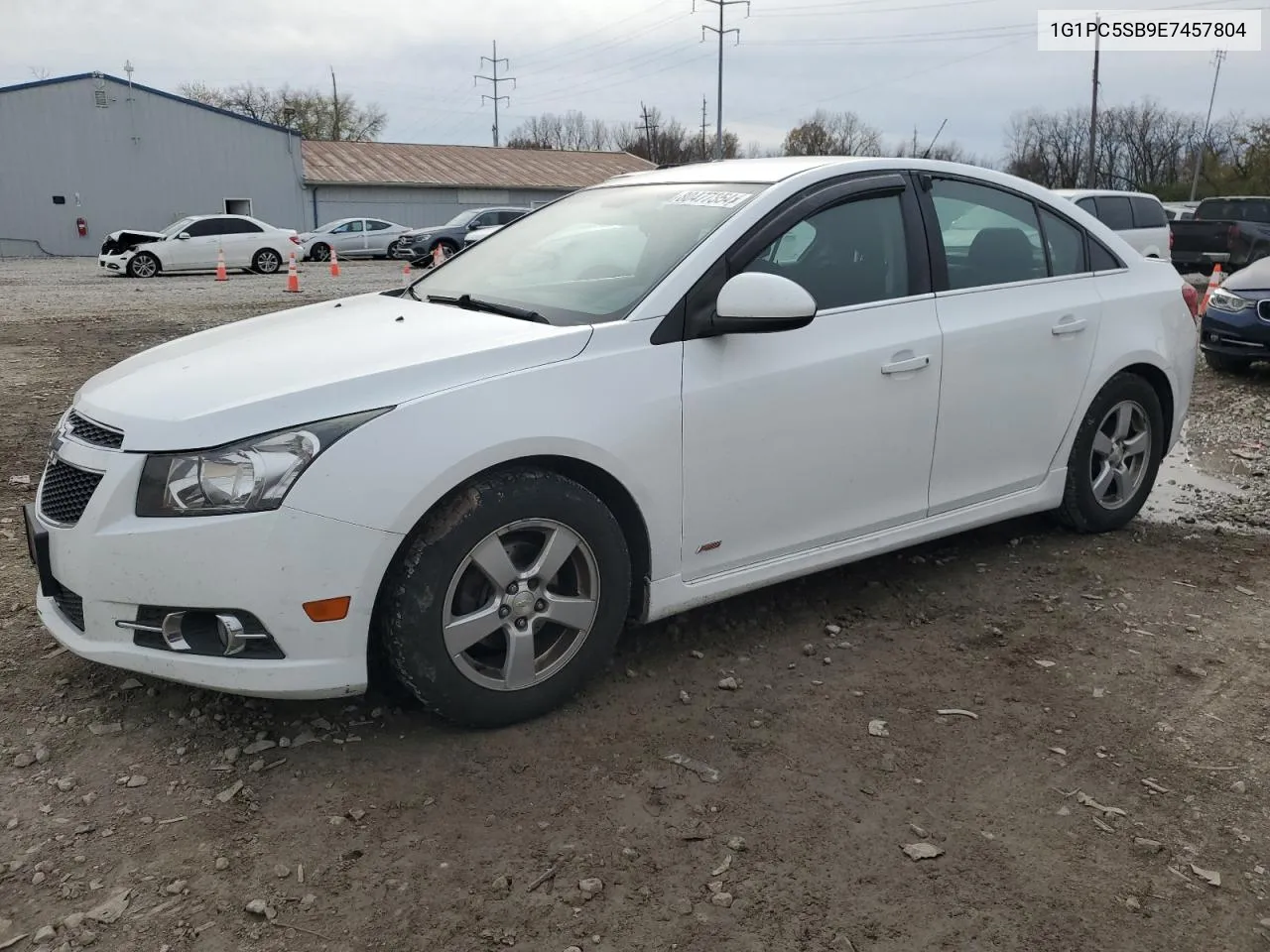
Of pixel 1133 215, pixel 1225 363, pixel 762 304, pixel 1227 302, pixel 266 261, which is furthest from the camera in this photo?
pixel 266 261

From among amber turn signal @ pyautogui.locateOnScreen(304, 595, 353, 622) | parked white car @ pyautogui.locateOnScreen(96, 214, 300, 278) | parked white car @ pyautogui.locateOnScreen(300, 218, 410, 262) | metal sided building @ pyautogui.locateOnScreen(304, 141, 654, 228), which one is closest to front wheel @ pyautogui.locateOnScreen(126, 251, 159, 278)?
parked white car @ pyautogui.locateOnScreen(96, 214, 300, 278)

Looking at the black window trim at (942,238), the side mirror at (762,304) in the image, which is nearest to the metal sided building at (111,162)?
the black window trim at (942,238)

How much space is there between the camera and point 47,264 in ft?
96.6

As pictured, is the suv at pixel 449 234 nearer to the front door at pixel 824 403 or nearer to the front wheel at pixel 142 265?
the front wheel at pixel 142 265

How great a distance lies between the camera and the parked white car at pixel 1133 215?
51.4 ft

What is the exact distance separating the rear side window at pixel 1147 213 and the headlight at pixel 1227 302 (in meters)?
7.26

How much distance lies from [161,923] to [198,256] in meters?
24.3

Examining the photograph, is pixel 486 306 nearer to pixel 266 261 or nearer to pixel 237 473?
pixel 237 473

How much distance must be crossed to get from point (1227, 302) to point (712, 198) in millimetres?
7759

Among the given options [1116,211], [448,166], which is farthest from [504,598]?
[448,166]

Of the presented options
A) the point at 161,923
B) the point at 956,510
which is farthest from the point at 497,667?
the point at 956,510

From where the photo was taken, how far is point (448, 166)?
153ft

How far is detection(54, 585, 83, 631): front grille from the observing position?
2983 millimetres

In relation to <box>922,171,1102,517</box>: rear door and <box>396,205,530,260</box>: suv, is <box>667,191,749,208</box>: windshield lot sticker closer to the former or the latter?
<box>922,171,1102,517</box>: rear door
